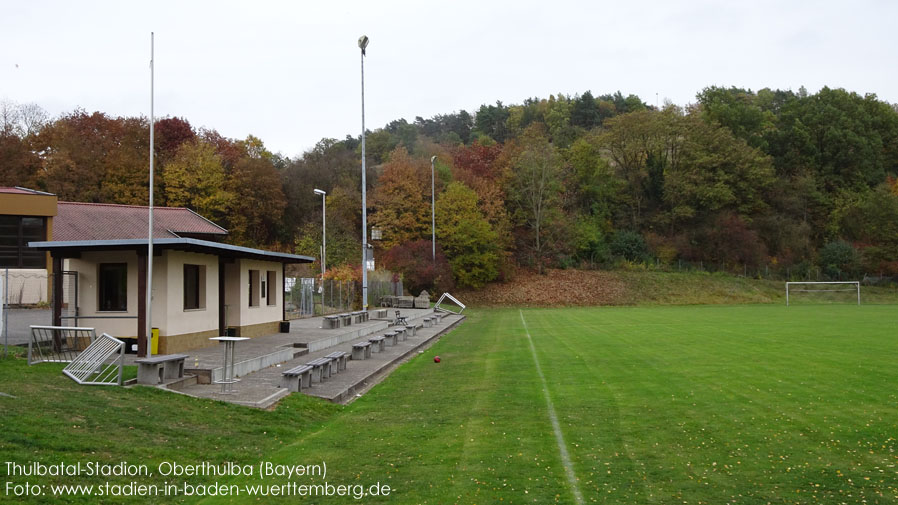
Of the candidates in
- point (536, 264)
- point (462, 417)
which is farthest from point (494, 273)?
point (462, 417)

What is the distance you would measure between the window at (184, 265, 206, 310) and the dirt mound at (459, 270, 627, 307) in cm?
3826

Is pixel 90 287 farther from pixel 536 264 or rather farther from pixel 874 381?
pixel 536 264

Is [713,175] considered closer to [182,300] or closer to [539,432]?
[182,300]

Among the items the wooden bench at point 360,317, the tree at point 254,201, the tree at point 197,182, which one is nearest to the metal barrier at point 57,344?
the wooden bench at point 360,317

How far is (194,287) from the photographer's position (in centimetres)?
1847

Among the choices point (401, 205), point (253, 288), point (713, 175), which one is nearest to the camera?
point (253, 288)

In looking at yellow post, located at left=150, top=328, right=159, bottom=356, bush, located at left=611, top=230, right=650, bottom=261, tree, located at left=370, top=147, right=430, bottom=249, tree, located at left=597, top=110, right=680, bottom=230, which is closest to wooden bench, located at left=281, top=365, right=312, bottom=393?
yellow post, located at left=150, top=328, right=159, bottom=356

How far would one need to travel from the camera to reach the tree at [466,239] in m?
56.2

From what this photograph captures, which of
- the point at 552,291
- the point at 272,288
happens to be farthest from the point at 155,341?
the point at 552,291

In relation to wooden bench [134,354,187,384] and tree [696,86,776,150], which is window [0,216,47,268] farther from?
tree [696,86,776,150]

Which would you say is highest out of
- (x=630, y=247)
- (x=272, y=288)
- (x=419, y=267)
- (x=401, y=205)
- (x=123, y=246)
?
(x=401, y=205)

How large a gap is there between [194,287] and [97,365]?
6.86 metres

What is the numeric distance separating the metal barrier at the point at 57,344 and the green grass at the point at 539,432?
2.41 feet

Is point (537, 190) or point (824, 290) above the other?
point (537, 190)
